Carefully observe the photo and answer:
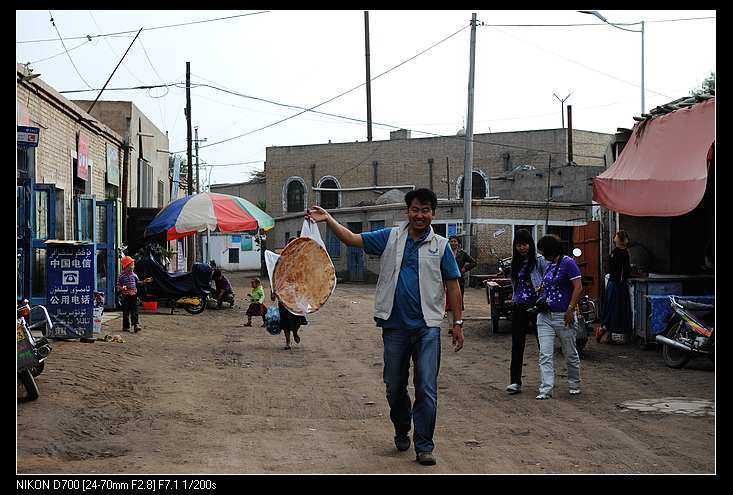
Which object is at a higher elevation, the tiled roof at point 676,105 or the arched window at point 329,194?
the arched window at point 329,194

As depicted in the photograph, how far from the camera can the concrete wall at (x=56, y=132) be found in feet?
52.0

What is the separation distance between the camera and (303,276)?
7.50 meters

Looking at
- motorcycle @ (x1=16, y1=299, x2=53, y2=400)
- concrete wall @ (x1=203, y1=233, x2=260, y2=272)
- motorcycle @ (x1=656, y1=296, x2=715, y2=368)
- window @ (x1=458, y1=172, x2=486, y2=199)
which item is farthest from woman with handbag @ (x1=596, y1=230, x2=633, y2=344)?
concrete wall @ (x1=203, y1=233, x2=260, y2=272)

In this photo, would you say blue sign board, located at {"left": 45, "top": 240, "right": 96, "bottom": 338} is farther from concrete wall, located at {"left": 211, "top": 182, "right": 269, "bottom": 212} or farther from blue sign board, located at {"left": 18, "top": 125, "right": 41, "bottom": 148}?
concrete wall, located at {"left": 211, "top": 182, "right": 269, "bottom": 212}

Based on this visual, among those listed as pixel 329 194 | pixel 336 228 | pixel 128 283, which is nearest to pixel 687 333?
pixel 336 228

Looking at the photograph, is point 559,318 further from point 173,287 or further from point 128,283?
point 173,287

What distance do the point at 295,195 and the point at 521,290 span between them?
47167mm

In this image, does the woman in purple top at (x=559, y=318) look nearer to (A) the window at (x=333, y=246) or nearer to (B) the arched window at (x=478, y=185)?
(A) the window at (x=333, y=246)

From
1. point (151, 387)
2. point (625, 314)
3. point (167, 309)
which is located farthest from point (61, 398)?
point (167, 309)

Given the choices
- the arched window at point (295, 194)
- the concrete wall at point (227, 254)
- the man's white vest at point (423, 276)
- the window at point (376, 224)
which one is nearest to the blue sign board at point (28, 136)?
the man's white vest at point (423, 276)

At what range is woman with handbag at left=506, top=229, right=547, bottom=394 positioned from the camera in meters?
9.68

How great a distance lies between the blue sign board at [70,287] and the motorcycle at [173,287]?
25.7 ft
